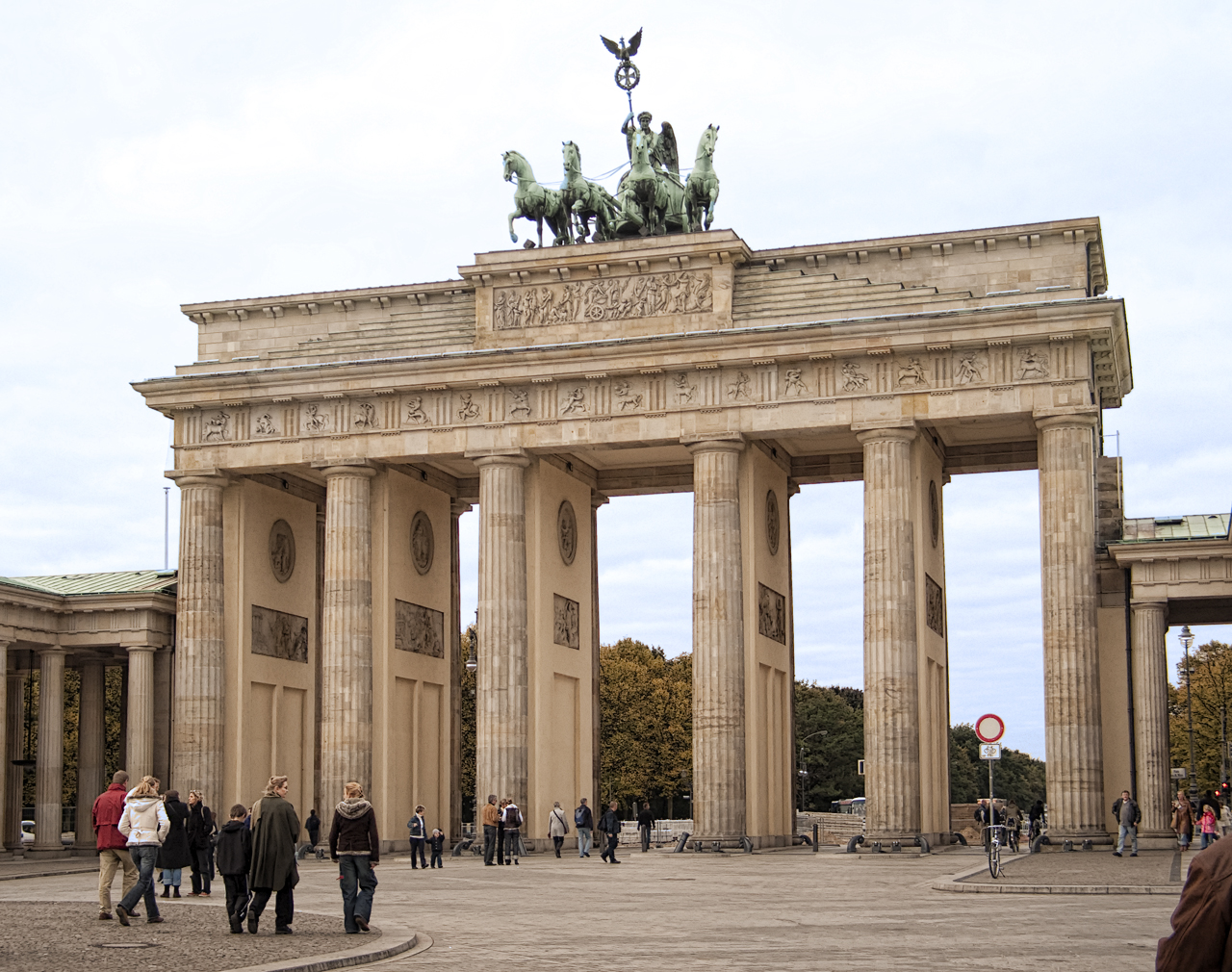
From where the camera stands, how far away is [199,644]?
5069cm

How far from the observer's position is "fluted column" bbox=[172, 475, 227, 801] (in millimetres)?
50094

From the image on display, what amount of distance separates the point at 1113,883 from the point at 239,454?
3197cm

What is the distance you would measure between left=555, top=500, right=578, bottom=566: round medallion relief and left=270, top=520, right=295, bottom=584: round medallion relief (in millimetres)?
9235

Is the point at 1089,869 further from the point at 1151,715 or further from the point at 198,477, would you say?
the point at 198,477

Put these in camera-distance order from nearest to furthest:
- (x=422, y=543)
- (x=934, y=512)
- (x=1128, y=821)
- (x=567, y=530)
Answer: (x=1128, y=821) < (x=934, y=512) < (x=567, y=530) < (x=422, y=543)

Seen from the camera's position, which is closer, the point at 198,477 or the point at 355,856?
the point at 355,856

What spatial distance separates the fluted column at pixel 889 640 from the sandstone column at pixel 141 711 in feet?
73.4

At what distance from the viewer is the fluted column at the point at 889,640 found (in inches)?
1752

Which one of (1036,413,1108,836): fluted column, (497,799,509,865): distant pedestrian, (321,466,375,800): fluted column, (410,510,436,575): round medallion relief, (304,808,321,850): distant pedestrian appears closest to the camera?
(497,799,509,865): distant pedestrian

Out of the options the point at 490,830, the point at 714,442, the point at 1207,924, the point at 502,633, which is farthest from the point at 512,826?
the point at 1207,924

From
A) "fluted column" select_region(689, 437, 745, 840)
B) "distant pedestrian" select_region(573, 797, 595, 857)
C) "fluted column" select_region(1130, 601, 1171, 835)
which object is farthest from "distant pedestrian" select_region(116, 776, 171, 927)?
"fluted column" select_region(1130, 601, 1171, 835)

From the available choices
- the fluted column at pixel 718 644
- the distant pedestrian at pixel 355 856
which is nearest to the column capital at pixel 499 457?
the fluted column at pixel 718 644

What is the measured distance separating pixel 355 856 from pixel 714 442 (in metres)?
28.9

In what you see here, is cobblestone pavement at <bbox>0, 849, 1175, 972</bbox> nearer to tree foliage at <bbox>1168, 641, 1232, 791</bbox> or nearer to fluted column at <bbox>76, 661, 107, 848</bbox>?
fluted column at <bbox>76, 661, 107, 848</bbox>
